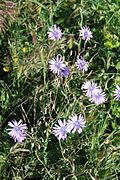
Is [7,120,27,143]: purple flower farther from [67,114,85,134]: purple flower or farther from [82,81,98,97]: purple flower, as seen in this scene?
[82,81,98,97]: purple flower

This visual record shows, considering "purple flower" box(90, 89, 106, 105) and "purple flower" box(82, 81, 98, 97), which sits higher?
"purple flower" box(82, 81, 98, 97)

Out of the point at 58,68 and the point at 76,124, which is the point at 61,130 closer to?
the point at 76,124

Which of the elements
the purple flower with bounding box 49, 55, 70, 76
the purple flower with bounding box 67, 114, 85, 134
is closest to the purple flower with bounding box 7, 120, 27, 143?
the purple flower with bounding box 67, 114, 85, 134

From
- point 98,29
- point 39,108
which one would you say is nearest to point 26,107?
point 39,108

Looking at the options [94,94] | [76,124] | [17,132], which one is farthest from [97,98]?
[17,132]

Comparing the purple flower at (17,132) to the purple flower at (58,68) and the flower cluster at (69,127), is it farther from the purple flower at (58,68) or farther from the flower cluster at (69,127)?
the purple flower at (58,68)


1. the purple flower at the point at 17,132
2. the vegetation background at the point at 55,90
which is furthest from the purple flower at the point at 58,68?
the purple flower at the point at 17,132
